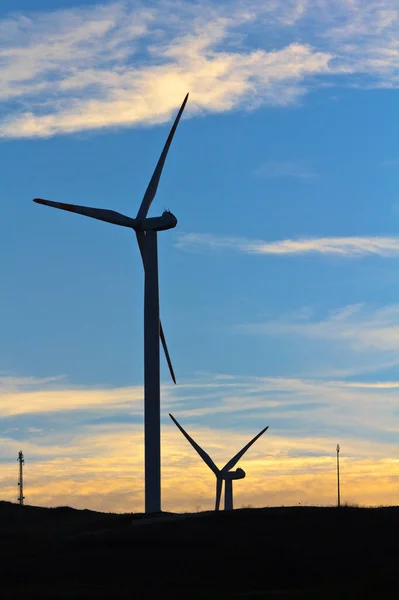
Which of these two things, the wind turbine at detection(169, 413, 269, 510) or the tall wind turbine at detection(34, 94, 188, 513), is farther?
the wind turbine at detection(169, 413, 269, 510)

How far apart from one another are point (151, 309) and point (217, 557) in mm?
28197

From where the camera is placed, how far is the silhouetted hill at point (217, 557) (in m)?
52.2

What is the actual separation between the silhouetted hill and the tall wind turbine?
4.12 m

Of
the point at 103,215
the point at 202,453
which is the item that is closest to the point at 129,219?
the point at 103,215

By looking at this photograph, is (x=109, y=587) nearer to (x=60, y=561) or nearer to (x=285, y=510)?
(x=60, y=561)

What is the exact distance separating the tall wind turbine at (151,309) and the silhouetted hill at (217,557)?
4.12 metres

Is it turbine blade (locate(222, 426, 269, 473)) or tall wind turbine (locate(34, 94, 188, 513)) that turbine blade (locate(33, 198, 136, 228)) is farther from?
turbine blade (locate(222, 426, 269, 473))

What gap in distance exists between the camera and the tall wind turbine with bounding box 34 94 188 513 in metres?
86.0

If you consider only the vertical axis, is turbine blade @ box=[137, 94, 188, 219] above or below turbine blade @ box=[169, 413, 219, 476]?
above

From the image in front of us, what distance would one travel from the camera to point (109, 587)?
53312 mm

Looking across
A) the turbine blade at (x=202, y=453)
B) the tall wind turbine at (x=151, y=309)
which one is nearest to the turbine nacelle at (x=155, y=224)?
the tall wind turbine at (x=151, y=309)

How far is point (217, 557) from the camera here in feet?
211

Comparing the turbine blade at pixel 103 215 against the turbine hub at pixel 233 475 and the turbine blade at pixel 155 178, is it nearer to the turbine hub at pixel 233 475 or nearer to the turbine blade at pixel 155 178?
the turbine blade at pixel 155 178

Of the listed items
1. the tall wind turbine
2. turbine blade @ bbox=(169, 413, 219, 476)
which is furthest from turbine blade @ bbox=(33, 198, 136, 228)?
turbine blade @ bbox=(169, 413, 219, 476)
